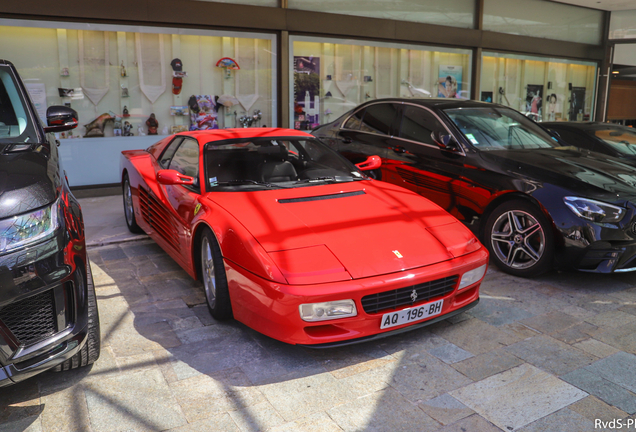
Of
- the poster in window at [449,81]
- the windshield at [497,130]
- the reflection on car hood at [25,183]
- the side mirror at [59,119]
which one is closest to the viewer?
the reflection on car hood at [25,183]

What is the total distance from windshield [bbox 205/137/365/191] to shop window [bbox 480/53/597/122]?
8.52 m

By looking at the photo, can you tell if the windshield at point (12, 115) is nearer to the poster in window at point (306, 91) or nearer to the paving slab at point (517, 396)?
the paving slab at point (517, 396)

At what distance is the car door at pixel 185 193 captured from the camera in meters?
3.95

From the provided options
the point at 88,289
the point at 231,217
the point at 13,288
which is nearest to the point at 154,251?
the point at 231,217

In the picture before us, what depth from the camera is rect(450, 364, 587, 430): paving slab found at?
2578 mm

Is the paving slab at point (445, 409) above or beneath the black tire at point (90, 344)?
beneath

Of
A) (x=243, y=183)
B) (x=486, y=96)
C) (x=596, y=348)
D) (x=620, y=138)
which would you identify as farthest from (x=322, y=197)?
(x=486, y=96)

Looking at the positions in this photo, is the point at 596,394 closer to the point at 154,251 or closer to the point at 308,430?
the point at 308,430

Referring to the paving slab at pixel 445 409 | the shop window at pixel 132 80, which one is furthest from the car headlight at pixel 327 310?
the shop window at pixel 132 80

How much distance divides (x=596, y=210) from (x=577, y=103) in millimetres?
11441

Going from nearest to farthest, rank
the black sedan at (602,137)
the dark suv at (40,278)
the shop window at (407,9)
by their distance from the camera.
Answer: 1. the dark suv at (40,278)
2. the black sedan at (602,137)
3. the shop window at (407,9)

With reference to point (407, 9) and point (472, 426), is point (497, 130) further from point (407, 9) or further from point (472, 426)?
point (407, 9)

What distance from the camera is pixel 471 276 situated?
3428 millimetres

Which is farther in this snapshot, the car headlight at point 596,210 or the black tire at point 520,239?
the black tire at point 520,239
